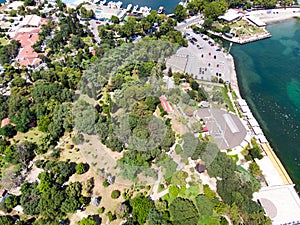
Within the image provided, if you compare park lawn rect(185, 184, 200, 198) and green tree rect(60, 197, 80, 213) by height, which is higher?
green tree rect(60, 197, 80, 213)

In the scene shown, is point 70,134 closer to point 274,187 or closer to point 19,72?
point 19,72

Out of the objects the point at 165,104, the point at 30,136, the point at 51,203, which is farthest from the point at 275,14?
the point at 51,203

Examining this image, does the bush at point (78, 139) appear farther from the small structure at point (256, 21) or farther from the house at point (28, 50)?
the small structure at point (256, 21)

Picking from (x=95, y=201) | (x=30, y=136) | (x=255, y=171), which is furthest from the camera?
(x=30, y=136)

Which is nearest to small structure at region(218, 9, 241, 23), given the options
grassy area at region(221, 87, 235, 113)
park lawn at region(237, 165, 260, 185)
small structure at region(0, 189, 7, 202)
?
grassy area at region(221, 87, 235, 113)

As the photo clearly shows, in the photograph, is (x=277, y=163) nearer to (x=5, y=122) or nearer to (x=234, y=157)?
(x=234, y=157)

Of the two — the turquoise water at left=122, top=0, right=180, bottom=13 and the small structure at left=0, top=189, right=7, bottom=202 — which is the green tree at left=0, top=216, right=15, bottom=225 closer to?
the small structure at left=0, top=189, right=7, bottom=202
